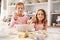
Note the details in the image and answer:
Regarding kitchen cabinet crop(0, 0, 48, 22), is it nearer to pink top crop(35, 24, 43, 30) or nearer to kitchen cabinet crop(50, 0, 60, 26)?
kitchen cabinet crop(50, 0, 60, 26)

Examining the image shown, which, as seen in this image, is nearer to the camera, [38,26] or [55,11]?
[38,26]

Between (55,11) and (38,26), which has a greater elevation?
(55,11)

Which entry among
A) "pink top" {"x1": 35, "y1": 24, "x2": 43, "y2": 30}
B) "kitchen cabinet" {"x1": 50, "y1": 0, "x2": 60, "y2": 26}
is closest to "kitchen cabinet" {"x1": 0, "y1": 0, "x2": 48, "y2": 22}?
"kitchen cabinet" {"x1": 50, "y1": 0, "x2": 60, "y2": 26}

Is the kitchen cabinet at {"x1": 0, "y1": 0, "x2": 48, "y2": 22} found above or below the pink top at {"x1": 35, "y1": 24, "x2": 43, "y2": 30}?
above

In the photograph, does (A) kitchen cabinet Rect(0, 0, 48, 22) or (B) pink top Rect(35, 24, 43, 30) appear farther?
(A) kitchen cabinet Rect(0, 0, 48, 22)

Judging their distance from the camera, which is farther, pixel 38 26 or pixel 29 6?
pixel 29 6

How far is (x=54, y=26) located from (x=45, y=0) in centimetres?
34

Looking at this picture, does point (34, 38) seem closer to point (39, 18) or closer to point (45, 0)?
point (39, 18)

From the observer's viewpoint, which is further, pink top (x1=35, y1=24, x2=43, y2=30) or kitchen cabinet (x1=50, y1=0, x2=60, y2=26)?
kitchen cabinet (x1=50, y1=0, x2=60, y2=26)

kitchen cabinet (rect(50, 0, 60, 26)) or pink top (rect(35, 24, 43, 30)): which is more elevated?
kitchen cabinet (rect(50, 0, 60, 26))

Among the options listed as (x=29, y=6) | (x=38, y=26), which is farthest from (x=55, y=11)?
(x=38, y=26)

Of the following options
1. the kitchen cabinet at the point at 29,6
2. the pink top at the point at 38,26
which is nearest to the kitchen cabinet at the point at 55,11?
the kitchen cabinet at the point at 29,6

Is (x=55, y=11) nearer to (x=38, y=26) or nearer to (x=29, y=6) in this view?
(x=29, y=6)

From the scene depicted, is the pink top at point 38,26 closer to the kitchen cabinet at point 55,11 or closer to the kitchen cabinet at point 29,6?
the kitchen cabinet at point 29,6
